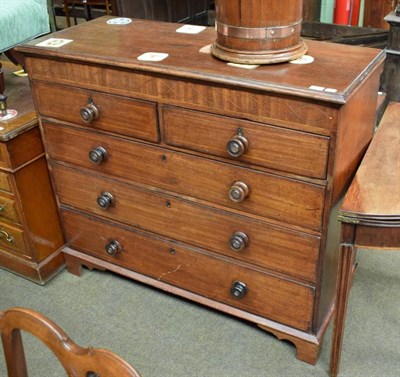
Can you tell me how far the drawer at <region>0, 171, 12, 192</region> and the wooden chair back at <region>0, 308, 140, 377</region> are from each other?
1.19m

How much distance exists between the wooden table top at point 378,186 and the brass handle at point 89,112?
91cm

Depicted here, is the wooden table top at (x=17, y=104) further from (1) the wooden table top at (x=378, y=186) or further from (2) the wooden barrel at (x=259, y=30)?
(1) the wooden table top at (x=378, y=186)

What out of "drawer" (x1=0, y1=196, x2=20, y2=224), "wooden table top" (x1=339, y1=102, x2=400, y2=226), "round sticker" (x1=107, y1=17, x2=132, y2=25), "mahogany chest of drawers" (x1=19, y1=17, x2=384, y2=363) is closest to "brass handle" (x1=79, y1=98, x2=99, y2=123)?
"mahogany chest of drawers" (x1=19, y1=17, x2=384, y2=363)

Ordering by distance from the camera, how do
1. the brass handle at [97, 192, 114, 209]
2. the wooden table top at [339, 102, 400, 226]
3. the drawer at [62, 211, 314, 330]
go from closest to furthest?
the wooden table top at [339, 102, 400, 226] → the drawer at [62, 211, 314, 330] → the brass handle at [97, 192, 114, 209]

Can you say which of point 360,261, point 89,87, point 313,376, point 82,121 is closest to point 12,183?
point 82,121

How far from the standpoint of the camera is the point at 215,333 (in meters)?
2.06

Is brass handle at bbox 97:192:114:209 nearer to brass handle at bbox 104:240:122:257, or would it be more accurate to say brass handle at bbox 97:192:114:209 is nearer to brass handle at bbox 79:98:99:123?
brass handle at bbox 104:240:122:257

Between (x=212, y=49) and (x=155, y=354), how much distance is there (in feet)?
3.65

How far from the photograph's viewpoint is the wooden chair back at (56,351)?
0.87m

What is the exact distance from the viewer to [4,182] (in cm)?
213

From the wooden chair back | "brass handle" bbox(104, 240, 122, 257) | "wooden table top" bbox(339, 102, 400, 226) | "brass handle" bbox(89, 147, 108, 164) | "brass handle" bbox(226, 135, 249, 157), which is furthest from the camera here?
"brass handle" bbox(104, 240, 122, 257)


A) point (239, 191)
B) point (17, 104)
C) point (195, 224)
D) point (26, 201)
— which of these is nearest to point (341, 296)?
point (239, 191)

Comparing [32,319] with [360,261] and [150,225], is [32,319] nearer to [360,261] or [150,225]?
[150,225]

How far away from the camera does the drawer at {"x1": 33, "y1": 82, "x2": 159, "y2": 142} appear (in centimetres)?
179
